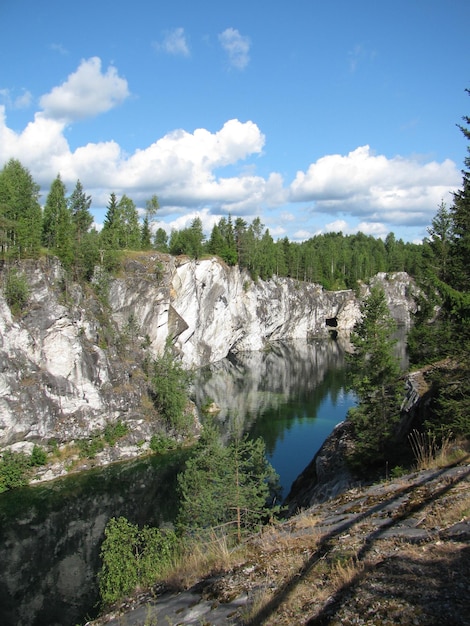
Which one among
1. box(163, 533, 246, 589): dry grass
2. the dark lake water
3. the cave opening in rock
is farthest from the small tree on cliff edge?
the cave opening in rock

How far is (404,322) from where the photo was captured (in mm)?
127688

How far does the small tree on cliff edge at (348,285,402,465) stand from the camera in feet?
66.9

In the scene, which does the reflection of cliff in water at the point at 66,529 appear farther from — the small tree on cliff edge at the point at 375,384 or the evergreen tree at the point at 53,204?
the evergreen tree at the point at 53,204

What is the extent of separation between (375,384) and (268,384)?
41.7m

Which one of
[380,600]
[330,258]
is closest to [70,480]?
[380,600]

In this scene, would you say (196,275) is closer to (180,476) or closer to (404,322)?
(180,476)

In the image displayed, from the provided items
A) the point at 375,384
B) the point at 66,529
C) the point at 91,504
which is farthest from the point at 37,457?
the point at 375,384

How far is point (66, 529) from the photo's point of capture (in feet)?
92.5

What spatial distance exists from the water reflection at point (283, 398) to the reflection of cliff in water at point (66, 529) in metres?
7.40

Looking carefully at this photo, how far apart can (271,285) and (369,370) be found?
81346 millimetres

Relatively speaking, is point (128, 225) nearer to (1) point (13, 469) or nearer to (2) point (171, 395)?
(2) point (171, 395)

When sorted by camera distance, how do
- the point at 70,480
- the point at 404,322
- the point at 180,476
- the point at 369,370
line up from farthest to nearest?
the point at 404,322
the point at 70,480
the point at 180,476
the point at 369,370

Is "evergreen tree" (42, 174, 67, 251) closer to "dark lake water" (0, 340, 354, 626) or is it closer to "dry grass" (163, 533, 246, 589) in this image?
"dark lake water" (0, 340, 354, 626)

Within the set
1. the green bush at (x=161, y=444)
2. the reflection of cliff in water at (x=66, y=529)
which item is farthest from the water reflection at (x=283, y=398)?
the reflection of cliff in water at (x=66, y=529)
